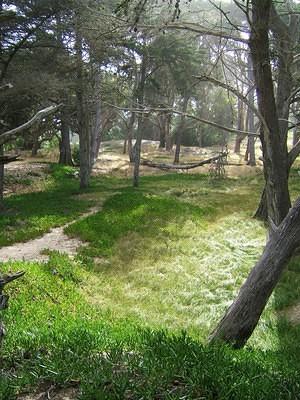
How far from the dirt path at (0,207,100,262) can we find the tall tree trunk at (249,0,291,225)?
464 centimetres

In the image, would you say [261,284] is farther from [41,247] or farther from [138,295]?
[41,247]

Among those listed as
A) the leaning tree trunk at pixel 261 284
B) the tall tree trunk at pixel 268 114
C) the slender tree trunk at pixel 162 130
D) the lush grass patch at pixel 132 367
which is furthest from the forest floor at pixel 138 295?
the slender tree trunk at pixel 162 130

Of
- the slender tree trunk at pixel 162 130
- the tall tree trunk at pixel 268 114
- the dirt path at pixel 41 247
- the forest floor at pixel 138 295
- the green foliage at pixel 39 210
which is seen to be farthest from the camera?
the slender tree trunk at pixel 162 130

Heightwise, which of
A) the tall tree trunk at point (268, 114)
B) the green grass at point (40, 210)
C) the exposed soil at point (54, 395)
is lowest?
the green grass at point (40, 210)

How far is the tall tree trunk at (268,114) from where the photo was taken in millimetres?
6797

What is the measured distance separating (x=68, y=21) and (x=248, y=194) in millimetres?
9370

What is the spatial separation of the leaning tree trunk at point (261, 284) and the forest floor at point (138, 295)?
12.5 inches

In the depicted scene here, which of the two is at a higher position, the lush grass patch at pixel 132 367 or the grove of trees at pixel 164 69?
the grove of trees at pixel 164 69

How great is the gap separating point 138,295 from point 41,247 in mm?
3053

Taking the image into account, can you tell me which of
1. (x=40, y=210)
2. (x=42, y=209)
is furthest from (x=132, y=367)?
(x=42, y=209)

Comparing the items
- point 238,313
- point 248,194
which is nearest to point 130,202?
point 248,194

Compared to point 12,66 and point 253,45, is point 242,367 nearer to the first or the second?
point 253,45

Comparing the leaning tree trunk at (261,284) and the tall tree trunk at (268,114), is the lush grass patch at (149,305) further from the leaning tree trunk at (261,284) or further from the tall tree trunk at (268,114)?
the tall tree trunk at (268,114)

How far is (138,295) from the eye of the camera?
27.1 feet
